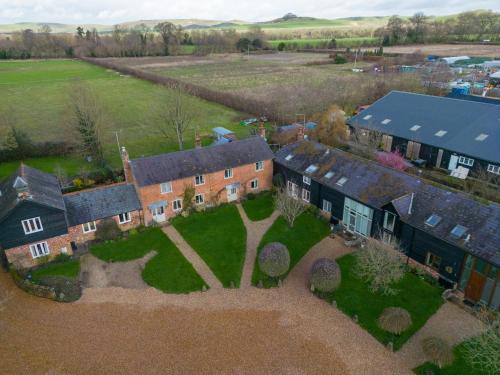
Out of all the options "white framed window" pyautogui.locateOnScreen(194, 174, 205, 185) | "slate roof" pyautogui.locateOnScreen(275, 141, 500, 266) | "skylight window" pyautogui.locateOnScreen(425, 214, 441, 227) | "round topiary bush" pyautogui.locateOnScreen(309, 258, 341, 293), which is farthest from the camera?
"white framed window" pyautogui.locateOnScreen(194, 174, 205, 185)

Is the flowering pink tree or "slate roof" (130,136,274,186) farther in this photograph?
the flowering pink tree

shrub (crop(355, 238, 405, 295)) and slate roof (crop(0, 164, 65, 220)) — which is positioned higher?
slate roof (crop(0, 164, 65, 220))

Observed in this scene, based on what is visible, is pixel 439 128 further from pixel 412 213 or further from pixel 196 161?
pixel 196 161

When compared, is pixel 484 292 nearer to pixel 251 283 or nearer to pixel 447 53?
pixel 251 283

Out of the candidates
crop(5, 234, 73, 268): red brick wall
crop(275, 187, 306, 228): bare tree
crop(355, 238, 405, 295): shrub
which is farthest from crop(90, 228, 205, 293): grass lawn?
crop(355, 238, 405, 295): shrub

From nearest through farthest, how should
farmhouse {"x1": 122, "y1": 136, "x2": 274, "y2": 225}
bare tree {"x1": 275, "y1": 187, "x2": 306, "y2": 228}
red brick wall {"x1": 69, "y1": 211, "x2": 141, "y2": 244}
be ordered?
1. red brick wall {"x1": 69, "y1": 211, "x2": 141, "y2": 244}
2. bare tree {"x1": 275, "y1": 187, "x2": 306, "y2": 228}
3. farmhouse {"x1": 122, "y1": 136, "x2": 274, "y2": 225}

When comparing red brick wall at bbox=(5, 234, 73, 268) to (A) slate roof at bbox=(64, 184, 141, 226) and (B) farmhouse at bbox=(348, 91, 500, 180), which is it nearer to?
(A) slate roof at bbox=(64, 184, 141, 226)

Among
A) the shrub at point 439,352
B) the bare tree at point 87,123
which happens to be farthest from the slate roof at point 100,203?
the shrub at point 439,352

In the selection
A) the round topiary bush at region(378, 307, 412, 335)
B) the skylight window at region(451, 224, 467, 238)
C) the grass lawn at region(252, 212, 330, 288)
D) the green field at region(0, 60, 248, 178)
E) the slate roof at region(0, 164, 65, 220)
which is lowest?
the grass lawn at region(252, 212, 330, 288)

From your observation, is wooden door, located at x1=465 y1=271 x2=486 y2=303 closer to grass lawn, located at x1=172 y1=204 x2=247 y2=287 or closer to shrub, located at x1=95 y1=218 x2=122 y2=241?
grass lawn, located at x1=172 y1=204 x2=247 y2=287
